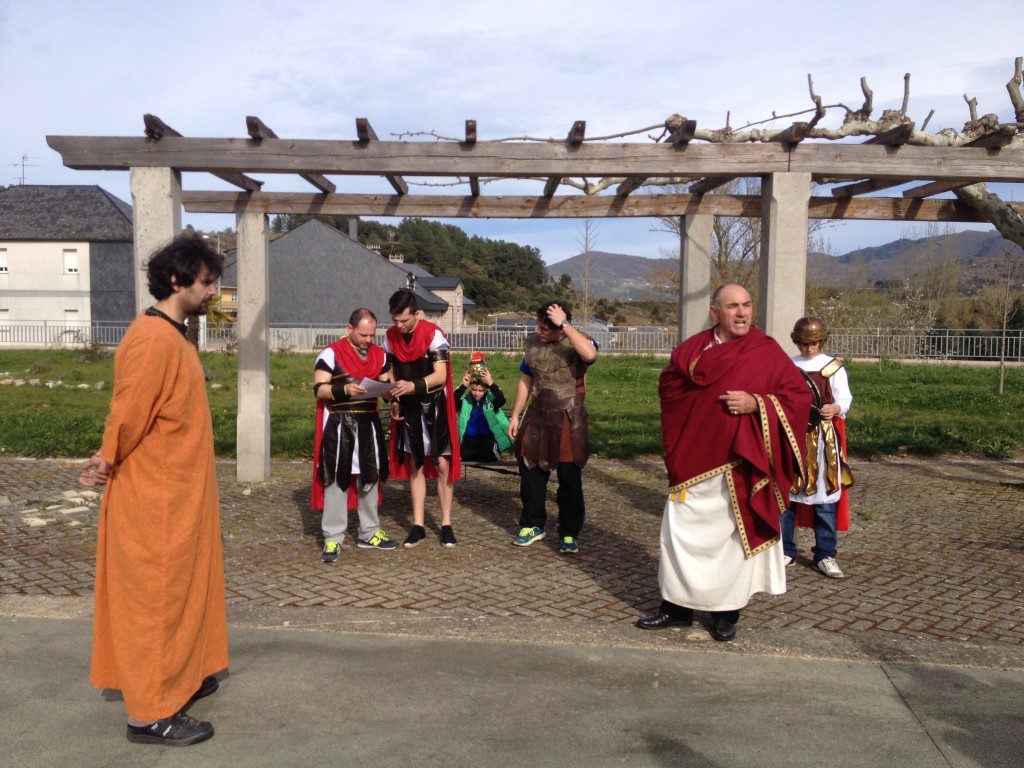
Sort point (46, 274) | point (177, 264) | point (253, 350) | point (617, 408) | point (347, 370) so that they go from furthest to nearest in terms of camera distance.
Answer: point (46, 274)
point (617, 408)
point (253, 350)
point (347, 370)
point (177, 264)

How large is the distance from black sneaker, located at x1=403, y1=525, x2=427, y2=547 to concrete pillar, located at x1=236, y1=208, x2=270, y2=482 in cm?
300

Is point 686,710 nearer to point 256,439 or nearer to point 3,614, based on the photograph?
point 3,614

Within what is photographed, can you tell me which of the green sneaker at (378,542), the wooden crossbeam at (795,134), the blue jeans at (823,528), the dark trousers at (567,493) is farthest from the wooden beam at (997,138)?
the green sneaker at (378,542)

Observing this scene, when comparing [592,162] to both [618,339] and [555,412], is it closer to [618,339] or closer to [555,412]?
[555,412]

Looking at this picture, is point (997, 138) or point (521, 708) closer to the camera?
point (521, 708)

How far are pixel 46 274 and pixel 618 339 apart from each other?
34469 millimetres

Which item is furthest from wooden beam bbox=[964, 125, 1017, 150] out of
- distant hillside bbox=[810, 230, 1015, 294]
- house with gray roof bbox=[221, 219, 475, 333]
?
house with gray roof bbox=[221, 219, 475, 333]

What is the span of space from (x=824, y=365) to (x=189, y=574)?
14.7 feet

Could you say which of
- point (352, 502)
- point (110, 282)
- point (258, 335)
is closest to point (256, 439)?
point (258, 335)

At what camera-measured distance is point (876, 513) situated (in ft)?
26.5

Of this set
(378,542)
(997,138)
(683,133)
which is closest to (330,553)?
(378,542)

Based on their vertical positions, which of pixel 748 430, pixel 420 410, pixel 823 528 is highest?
pixel 748 430

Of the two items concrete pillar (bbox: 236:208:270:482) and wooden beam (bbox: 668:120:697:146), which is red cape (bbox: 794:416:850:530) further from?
concrete pillar (bbox: 236:208:270:482)

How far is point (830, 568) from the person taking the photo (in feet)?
20.1
